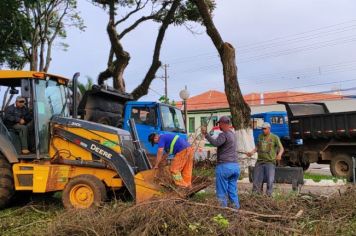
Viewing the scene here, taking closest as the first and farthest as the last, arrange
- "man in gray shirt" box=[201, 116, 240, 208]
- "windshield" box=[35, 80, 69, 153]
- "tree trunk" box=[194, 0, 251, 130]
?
"man in gray shirt" box=[201, 116, 240, 208], "windshield" box=[35, 80, 69, 153], "tree trunk" box=[194, 0, 251, 130]

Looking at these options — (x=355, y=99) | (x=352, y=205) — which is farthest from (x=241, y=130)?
(x=355, y=99)

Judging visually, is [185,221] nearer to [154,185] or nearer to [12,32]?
[154,185]

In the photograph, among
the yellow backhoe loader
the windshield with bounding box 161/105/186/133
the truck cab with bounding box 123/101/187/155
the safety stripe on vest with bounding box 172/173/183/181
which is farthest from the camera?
the windshield with bounding box 161/105/186/133

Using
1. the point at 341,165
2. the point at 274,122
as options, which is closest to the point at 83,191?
the point at 341,165

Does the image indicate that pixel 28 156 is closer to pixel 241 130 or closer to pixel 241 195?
pixel 241 195

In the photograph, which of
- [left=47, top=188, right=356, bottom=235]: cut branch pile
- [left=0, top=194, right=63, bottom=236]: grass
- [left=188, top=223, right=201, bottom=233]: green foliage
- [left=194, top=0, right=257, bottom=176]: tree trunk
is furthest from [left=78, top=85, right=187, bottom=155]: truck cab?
[left=188, top=223, right=201, bottom=233]: green foliage

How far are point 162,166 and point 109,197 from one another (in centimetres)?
131

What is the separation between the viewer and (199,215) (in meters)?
6.74

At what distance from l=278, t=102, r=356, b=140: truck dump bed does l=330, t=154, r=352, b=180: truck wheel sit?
0.71m

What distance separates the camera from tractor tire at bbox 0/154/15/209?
973 cm

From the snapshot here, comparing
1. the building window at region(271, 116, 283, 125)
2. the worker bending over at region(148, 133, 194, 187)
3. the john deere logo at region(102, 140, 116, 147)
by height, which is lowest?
the worker bending over at region(148, 133, 194, 187)

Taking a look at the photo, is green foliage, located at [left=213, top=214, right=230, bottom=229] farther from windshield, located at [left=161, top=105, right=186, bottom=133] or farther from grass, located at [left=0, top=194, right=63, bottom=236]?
windshield, located at [left=161, top=105, right=186, bottom=133]

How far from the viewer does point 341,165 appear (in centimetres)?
1767

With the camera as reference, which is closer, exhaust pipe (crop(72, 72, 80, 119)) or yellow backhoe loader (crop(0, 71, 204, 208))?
yellow backhoe loader (crop(0, 71, 204, 208))
